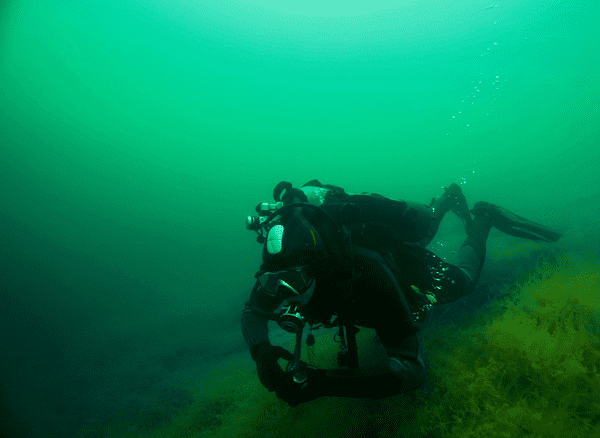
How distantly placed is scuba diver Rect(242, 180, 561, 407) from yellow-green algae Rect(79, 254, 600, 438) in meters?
0.60

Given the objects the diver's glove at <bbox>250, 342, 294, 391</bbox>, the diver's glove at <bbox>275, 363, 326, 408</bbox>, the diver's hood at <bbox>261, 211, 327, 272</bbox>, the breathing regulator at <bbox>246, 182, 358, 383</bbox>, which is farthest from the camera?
the diver's hood at <bbox>261, 211, 327, 272</bbox>

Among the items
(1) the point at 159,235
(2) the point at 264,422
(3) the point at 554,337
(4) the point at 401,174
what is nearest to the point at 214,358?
(2) the point at 264,422

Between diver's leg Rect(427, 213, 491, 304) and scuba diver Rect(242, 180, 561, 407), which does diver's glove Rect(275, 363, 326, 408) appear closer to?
scuba diver Rect(242, 180, 561, 407)

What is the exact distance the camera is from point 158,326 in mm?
14867

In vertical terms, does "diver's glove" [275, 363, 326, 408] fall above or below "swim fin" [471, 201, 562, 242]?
below

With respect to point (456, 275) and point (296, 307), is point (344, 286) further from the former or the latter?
point (456, 275)

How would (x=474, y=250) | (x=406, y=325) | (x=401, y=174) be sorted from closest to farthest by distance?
(x=406, y=325) → (x=474, y=250) → (x=401, y=174)

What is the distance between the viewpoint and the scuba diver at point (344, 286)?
6.38 feet

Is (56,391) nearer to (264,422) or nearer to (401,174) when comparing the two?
(264,422)

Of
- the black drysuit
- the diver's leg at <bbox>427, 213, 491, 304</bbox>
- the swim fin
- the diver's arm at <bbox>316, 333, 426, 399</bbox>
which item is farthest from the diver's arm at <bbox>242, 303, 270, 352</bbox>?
the swim fin

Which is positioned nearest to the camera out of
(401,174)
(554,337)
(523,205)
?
(554,337)

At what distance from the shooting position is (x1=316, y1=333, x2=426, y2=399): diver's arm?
1.89 metres

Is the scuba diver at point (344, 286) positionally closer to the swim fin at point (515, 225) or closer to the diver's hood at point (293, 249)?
the diver's hood at point (293, 249)

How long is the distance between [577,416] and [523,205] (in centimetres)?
2494
